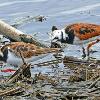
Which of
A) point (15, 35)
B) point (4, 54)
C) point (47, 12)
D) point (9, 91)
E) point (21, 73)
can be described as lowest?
point (9, 91)

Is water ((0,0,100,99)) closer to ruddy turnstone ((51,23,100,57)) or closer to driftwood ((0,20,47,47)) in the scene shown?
driftwood ((0,20,47,47))

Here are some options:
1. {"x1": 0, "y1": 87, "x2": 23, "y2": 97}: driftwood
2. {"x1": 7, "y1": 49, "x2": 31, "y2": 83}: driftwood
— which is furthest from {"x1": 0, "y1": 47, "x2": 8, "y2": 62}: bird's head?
{"x1": 0, "y1": 87, "x2": 23, "y2": 97}: driftwood

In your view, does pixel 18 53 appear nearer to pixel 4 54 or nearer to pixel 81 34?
pixel 4 54

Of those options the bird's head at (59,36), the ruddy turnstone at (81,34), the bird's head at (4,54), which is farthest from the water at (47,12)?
the bird's head at (4,54)

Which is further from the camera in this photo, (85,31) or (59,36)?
(59,36)

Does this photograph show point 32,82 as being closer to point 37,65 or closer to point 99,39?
point 37,65

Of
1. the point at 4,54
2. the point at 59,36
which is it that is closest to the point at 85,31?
the point at 59,36

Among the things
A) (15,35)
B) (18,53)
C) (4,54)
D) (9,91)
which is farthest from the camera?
(15,35)

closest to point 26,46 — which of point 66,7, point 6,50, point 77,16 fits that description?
point 6,50

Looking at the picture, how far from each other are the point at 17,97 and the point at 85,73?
4.80ft

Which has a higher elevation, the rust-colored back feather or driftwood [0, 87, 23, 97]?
the rust-colored back feather

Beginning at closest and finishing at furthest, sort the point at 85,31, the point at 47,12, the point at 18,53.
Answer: the point at 18,53 → the point at 85,31 → the point at 47,12

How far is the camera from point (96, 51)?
10.5m

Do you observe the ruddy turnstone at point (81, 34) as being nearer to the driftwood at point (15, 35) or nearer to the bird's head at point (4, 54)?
the driftwood at point (15, 35)
